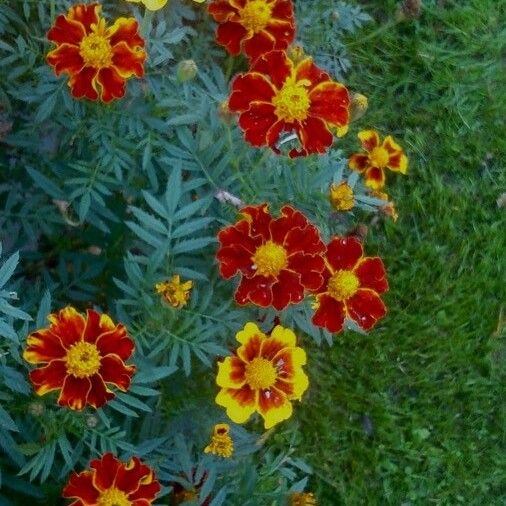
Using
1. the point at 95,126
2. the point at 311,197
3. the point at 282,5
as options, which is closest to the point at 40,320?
the point at 95,126

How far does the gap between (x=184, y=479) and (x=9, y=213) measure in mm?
616

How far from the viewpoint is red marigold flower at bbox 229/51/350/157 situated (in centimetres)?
145

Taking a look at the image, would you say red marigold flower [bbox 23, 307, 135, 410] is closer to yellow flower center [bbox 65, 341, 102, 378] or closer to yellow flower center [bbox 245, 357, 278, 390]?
yellow flower center [bbox 65, 341, 102, 378]

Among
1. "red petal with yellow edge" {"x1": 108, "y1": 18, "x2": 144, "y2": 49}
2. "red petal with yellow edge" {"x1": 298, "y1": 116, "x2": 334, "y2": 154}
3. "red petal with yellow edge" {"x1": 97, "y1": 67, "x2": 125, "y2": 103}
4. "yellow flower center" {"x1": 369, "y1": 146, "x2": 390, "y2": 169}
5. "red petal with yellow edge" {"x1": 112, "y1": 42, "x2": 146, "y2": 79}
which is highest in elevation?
"red petal with yellow edge" {"x1": 108, "y1": 18, "x2": 144, "y2": 49}

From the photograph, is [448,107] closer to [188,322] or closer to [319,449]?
[319,449]

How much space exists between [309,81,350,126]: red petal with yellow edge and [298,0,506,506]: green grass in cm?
92

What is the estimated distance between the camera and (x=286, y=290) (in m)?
1.45

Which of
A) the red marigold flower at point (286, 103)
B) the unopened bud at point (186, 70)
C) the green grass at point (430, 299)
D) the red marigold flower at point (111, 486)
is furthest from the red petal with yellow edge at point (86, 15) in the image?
the green grass at point (430, 299)

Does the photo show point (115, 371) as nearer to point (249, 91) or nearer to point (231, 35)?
point (249, 91)

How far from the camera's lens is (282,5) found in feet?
5.46

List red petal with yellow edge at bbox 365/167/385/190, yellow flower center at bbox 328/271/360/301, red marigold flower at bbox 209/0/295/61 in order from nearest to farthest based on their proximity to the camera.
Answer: yellow flower center at bbox 328/271/360/301, red marigold flower at bbox 209/0/295/61, red petal with yellow edge at bbox 365/167/385/190

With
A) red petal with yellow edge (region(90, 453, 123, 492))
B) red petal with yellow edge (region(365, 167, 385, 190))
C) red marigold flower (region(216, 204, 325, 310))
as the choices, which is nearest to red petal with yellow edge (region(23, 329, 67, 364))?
red petal with yellow edge (region(90, 453, 123, 492))

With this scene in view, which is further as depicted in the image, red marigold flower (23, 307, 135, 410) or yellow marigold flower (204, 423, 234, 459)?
yellow marigold flower (204, 423, 234, 459)

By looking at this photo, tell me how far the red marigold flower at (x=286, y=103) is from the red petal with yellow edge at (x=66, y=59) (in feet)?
0.86
